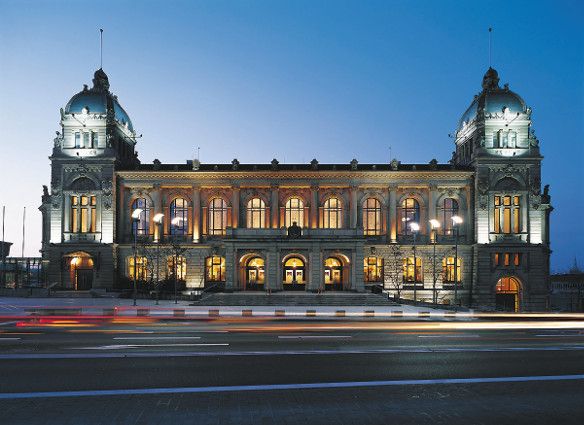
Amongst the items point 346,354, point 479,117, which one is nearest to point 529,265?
point 479,117

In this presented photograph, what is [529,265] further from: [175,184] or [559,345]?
[559,345]

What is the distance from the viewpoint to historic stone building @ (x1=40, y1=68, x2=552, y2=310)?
71.8 metres

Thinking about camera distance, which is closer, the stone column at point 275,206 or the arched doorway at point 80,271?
the arched doorway at point 80,271

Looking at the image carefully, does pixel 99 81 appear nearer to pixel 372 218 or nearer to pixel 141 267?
pixel 141 267

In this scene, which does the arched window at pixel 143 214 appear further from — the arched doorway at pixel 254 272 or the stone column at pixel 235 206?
the arched doorway at pixel 254 272

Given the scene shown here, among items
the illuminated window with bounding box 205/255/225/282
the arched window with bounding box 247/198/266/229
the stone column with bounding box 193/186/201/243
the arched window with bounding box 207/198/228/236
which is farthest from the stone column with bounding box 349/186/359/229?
the stone column with bounding box 193/186/201/243

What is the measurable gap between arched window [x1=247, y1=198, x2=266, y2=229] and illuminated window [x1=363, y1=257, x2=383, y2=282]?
1315cm

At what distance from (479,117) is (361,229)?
2039cm

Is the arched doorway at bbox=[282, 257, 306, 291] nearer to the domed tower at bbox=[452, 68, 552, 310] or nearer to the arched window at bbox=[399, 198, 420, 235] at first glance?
the arched window at bbox=[399, 198, 420, 235]

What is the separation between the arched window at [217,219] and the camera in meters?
75.3

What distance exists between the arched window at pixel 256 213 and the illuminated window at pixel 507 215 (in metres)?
27.1

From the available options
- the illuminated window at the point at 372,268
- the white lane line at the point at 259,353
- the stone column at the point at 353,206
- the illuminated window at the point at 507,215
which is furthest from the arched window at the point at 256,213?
the white lane line at the point at 259,353

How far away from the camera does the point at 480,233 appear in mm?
72375

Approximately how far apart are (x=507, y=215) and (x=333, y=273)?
21.4m
